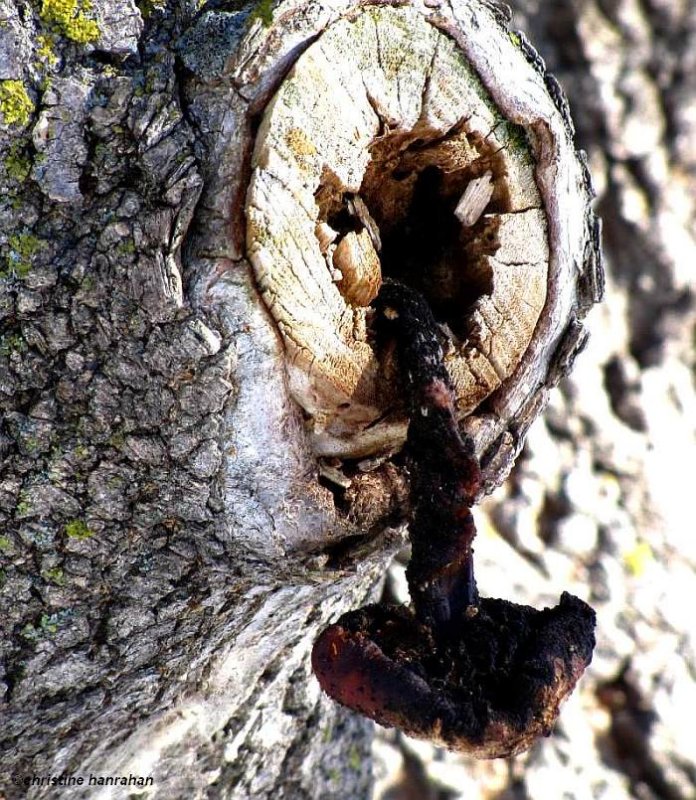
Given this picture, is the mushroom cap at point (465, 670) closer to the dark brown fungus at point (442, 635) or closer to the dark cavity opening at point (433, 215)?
the dark brown fungus at point (442, 635)

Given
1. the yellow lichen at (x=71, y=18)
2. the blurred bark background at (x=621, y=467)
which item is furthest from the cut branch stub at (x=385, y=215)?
the blurred bark background at (x=621, y=467)

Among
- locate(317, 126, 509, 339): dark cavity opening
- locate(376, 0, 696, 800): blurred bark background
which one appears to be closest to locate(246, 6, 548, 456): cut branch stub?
locate(317, 126, 509, 339): dark cavity opening

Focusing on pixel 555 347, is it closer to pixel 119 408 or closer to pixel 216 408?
pixel 216 408

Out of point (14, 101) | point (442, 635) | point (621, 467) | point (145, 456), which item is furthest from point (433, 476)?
point (621, 467)

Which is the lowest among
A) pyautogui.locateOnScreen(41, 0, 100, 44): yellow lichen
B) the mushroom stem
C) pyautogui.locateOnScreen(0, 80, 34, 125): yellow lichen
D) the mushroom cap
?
the mushroom cap

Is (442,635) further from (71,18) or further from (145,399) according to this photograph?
(71,18)

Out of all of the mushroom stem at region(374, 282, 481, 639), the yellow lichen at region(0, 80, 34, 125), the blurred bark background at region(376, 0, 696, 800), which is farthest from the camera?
the blurred bark background at region(376, 0, 696, 800)

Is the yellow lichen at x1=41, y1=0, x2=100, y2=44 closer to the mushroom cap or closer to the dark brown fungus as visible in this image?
the dark brown fungus
